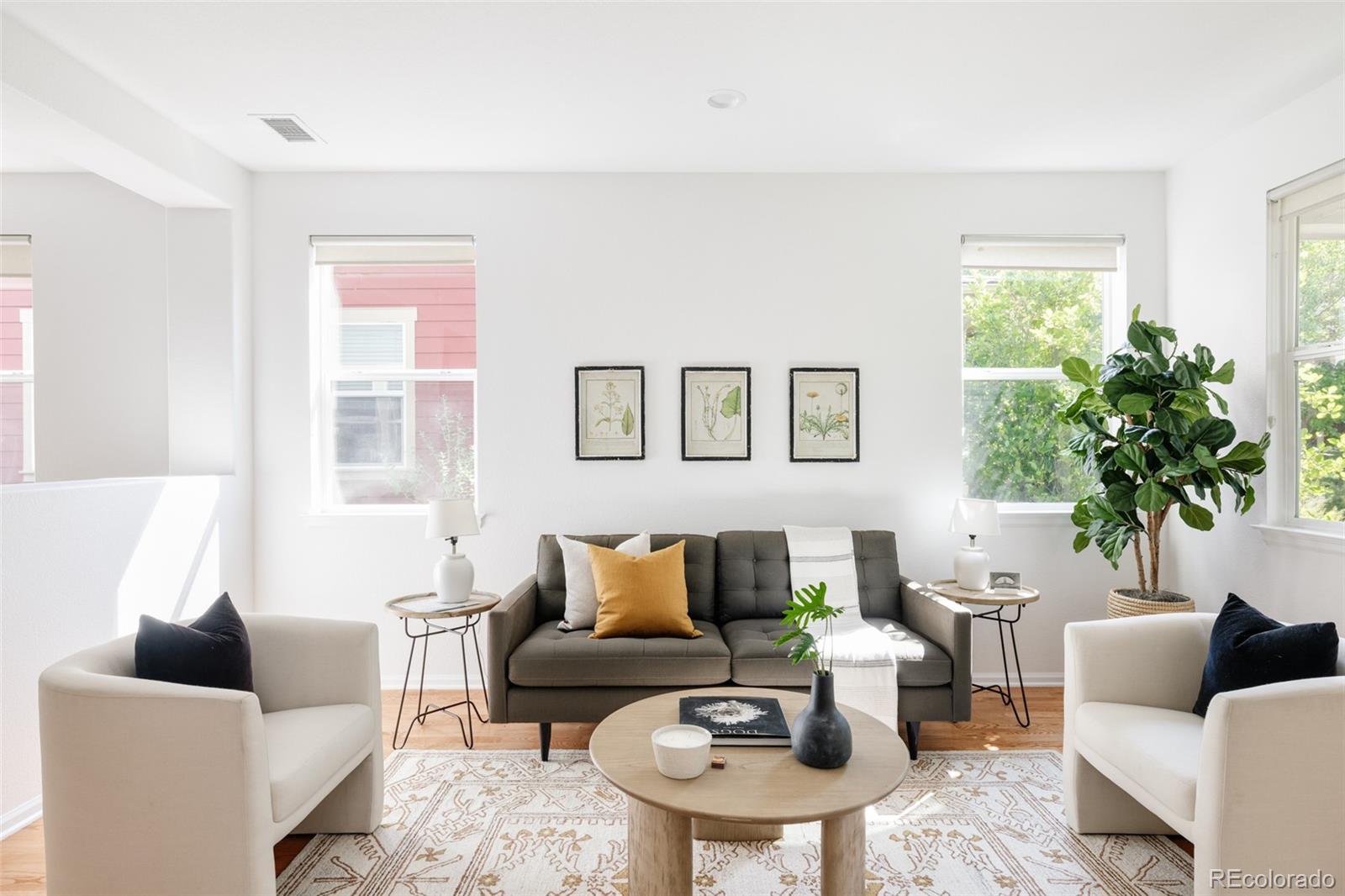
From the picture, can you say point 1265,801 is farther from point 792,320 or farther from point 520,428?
point 520,428

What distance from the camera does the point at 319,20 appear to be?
251 centimetres

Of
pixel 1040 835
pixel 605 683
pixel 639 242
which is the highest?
pixel 639 242

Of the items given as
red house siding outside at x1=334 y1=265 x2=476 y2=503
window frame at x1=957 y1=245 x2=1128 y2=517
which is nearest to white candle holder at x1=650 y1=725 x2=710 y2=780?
red house siding outside at x1=334 y1=265 x2=476 y2=503

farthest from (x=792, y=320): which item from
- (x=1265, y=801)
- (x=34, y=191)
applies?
(x=34, y=191)

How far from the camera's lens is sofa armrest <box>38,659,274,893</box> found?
1824 mm

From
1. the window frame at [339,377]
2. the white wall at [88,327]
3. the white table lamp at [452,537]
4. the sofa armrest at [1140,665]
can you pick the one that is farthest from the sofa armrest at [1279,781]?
the white wall at [88,327]

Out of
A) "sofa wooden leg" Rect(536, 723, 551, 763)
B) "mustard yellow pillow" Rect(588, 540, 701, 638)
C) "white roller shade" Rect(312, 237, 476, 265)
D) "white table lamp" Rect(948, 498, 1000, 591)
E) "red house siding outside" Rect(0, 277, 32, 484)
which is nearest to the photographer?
"sofa wooden leg" Rect(536, 723, 551, 763)

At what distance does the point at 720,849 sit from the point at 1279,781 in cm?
159

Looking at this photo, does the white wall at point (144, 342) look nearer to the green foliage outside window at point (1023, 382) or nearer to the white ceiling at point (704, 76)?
the white ceiling at point (704, 76)

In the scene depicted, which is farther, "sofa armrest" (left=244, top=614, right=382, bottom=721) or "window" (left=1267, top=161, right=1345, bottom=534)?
"window" (left=1267, top=161, right=1345, bottom=534)

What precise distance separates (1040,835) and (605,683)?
5.53 feet

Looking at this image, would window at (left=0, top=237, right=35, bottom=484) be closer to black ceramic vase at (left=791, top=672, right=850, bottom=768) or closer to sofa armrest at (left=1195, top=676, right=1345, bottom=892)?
black ceramic vase at (left=791, top=672, right=850, bottom=768)

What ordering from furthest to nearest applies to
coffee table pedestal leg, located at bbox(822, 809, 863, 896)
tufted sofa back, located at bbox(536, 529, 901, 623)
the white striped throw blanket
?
1. tufted sofa back, located at bbox(536, 529, 901, 623)
2. the white striped throw blanket
3. coffee table pedestal leg, located at bbox(822, 809, 863, 896)

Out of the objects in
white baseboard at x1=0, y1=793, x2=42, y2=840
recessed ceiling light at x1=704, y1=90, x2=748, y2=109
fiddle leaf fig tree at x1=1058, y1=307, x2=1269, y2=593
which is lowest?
white baseboard at x1=0, y1=793, x2=42, y2=840
